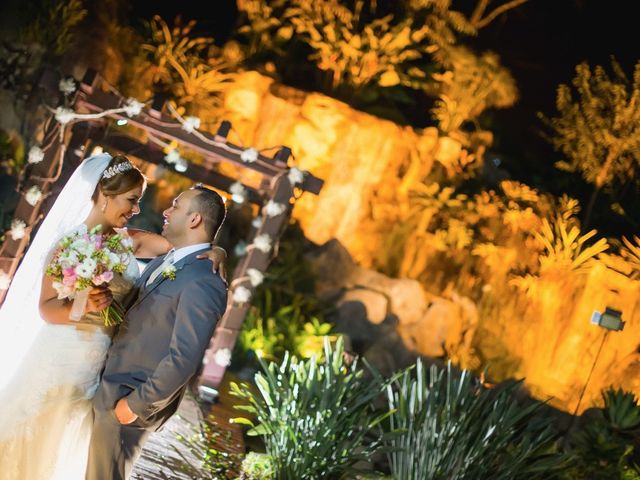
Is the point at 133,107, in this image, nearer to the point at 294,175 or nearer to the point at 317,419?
the point at 294,175

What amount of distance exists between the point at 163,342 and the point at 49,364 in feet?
1.56

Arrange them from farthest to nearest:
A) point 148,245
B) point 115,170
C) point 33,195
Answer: point 33,195 → point 148,245 → point 115,170

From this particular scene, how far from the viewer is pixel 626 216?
1359 cm

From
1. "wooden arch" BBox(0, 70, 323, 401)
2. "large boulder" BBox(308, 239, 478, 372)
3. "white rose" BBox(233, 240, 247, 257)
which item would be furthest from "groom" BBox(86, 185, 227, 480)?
"large boulder" BBox(308, 239, 478, 372)

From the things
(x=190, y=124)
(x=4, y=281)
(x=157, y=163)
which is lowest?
(x=4, y=281)

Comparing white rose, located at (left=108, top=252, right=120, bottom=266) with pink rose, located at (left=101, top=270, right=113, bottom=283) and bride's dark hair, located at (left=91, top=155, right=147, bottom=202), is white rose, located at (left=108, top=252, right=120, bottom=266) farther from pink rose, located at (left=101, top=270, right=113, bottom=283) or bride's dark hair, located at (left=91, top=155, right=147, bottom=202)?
bride's dark hair, located at (left=91, top=155, right=147, bottom=202)

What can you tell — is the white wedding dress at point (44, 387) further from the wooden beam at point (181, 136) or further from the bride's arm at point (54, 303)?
the wooden beam at point (181, 136)

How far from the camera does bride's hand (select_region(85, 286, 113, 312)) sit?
2.89 m

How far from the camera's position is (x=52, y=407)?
2.96 meters

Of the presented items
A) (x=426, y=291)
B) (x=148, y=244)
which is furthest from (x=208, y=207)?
(x=426, y=291)

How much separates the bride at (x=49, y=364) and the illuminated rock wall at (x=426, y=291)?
8975mm

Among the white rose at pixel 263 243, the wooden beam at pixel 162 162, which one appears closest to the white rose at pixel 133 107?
the wooden beam at pixel 162 162

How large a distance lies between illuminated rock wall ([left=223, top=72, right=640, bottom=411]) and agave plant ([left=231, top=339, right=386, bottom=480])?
6.87 m

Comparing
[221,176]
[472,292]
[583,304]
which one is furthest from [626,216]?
[221,176]
